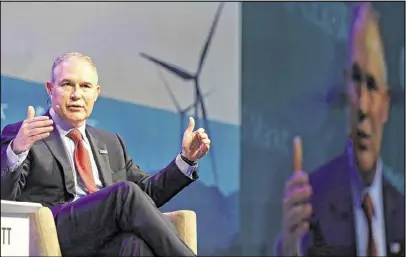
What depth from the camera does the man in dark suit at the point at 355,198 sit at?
4891mm

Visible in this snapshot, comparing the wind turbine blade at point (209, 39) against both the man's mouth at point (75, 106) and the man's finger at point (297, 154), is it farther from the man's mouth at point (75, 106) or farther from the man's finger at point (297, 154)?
the man's mouth at point (75, 106)

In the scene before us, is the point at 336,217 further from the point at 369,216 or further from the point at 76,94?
the point at 76,94

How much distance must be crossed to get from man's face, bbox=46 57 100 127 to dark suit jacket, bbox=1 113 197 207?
0.28 ft

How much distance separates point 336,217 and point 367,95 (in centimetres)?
77

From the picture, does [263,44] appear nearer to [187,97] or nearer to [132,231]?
[187,97]

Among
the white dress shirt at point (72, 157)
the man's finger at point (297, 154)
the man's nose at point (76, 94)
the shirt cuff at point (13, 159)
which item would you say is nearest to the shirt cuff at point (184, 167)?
the white dress shirt at point (72, 157)

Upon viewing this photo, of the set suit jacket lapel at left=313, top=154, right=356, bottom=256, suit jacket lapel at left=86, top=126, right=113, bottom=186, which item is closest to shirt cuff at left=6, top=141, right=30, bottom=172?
suit jacket lapel at left=86, top=126, right=113, bottom=186

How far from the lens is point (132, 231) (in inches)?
90.5

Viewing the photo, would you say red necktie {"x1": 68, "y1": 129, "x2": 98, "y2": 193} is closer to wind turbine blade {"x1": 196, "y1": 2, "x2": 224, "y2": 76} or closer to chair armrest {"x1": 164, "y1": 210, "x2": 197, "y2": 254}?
chair armrest {"x1": 164, "y1": 210, "x2": 197, "y2": 254}

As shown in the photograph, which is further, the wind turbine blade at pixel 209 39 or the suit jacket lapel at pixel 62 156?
the wind turbine blade at pixel 209 39

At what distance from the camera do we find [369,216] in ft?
16.1

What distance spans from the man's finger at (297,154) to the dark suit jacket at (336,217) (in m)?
0.10

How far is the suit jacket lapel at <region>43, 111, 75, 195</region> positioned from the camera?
2.52 m

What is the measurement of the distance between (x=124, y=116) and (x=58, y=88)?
2282 mm
